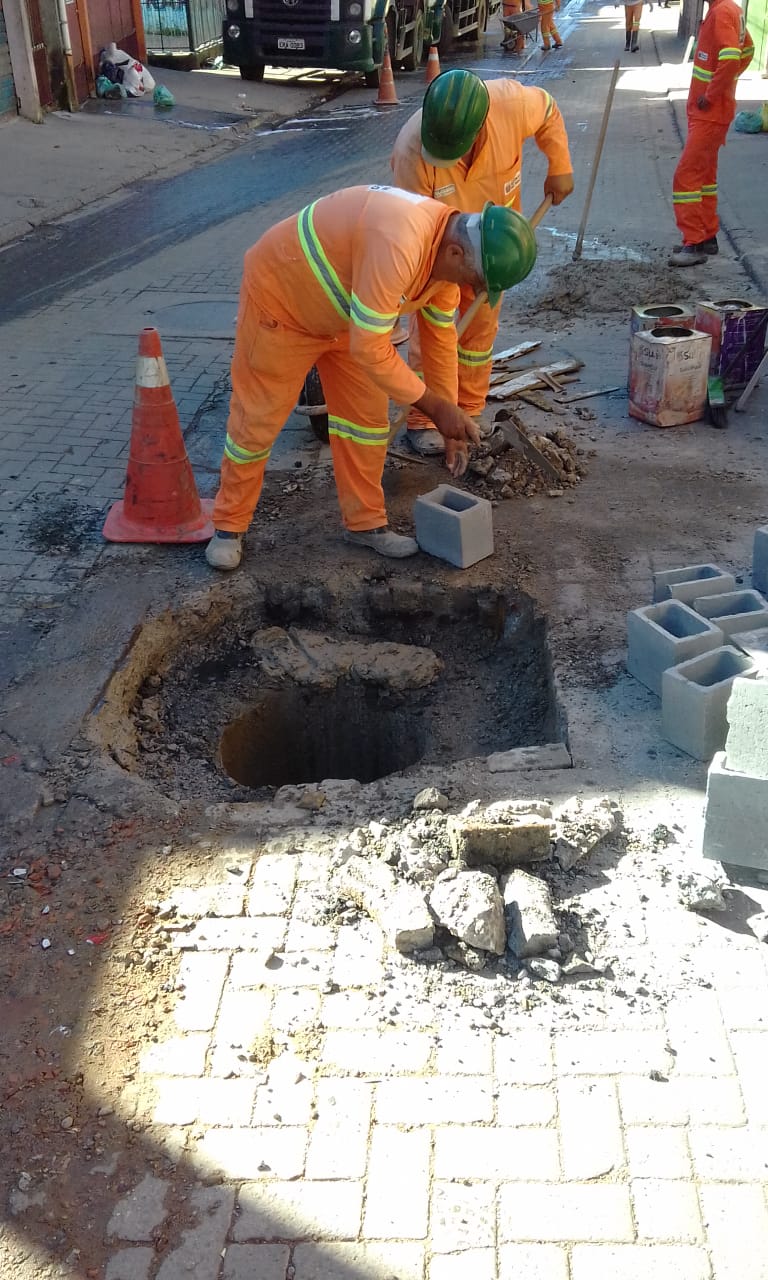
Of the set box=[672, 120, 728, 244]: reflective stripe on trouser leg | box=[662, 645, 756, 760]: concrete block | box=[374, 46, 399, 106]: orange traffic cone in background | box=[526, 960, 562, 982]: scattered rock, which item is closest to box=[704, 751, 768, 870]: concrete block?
box=[662, 645, 756, 760]: concrete block

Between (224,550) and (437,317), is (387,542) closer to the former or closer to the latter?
(224,550)

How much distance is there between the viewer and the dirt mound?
7.66m

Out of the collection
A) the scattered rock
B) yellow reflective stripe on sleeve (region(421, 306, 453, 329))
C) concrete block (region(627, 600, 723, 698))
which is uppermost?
yellow reflective stripe on sleeve (region(421, 306, 453, 329))

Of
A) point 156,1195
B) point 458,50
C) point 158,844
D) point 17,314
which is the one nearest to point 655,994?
point 156,1195

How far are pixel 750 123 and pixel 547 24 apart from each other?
10463mm

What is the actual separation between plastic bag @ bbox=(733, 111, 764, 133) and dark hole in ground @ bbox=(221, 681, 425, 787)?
461 inches

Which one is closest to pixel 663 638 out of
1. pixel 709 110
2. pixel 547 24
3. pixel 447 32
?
pixel 709 110

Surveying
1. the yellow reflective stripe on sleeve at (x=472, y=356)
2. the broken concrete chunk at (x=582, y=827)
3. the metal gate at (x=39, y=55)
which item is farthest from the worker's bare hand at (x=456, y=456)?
the metal gate at (x=39, y=55)

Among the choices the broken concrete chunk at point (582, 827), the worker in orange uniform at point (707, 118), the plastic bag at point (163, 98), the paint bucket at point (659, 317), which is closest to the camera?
the broken concrete chunk at point (582, 827)

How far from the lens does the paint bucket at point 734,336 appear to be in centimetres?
587

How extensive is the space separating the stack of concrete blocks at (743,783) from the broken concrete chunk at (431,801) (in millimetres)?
747

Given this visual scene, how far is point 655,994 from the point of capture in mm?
2664

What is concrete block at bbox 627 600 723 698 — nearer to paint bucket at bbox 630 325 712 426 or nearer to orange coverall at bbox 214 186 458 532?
orange coverall at bbox 214 186 458 532

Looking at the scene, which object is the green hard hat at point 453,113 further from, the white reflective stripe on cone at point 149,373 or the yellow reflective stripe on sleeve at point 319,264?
the white reflective stripe on cone at point 149,373
